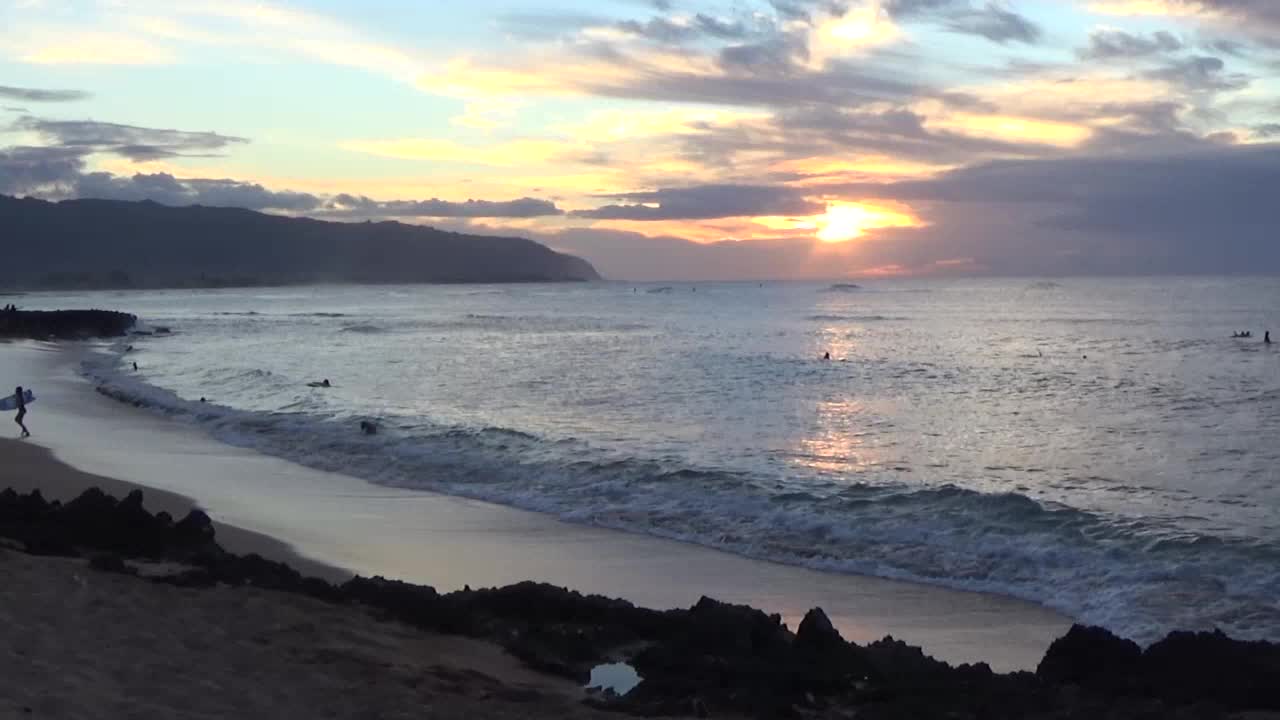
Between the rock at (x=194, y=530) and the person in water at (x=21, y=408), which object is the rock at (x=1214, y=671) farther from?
the person in water at (x=21, y=408)

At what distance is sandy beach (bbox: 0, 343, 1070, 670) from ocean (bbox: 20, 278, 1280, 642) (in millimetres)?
696

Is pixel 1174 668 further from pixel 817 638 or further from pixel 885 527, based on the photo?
pixel 885 527

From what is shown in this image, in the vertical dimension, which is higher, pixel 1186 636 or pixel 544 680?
pixel 1186 636

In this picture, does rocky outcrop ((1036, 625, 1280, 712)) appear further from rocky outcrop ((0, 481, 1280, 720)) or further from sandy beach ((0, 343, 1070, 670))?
sandy beach ((0, 343, 1070, 670))

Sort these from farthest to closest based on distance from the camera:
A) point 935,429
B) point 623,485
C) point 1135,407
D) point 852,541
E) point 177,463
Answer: point 1135,407
point 935,429
point 177,463
point 623,485
point 852,541

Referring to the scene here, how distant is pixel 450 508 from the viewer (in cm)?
1605

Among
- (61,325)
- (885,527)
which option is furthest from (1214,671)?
(61,325)

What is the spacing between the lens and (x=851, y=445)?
21.9 metres

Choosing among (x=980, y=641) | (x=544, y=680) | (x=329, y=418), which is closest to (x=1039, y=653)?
(x=980, y=641)

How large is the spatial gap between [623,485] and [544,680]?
372 inches

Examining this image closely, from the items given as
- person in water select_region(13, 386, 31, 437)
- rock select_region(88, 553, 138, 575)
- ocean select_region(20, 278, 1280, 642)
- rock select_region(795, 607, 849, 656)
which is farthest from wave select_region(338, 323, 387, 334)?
rock select_region(795, 607, 849, 656)

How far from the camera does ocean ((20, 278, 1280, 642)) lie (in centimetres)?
1297

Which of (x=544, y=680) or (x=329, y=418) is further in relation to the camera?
(x=329, y=418)

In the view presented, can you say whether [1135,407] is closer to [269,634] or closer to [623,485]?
[623,485]
